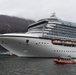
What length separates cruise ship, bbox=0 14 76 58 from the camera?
75.4 metres

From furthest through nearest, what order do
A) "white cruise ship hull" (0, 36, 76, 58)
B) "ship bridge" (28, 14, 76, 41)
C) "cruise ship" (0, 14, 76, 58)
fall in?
"ship bridge" (28, 14, 76, 41)
"cruise ship" (0, 14, 76, 58)
"white cruise ship hull" (0, 36, 76, 58)

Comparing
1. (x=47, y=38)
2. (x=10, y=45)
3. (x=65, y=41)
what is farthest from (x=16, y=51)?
(x=65, y=41)

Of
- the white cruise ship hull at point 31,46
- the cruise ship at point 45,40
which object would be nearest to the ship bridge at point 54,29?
the cruise ship at point 45,40

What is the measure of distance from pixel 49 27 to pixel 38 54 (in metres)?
10.4

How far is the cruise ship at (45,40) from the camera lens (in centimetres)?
7544

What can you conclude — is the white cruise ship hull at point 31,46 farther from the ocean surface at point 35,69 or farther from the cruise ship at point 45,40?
the ocean surface at point 35,69

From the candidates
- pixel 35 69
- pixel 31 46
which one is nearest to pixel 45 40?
pixel 31 46

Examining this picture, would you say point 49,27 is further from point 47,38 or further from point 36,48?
point 36,48

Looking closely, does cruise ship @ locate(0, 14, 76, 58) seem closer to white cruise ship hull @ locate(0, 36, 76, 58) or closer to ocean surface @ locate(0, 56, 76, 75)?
white cruise ship hull @ locate(0, 36, 76, 58)

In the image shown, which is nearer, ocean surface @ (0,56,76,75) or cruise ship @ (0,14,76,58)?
ocean surface @ (0,56,76,75)

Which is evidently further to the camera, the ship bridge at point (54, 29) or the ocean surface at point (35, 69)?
the ship bridge at point (54, 29)

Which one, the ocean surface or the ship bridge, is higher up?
the ship bridge

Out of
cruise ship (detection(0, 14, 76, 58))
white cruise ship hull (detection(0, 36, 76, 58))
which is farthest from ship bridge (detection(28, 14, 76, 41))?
white cruise ship hull (detection(0, 36, 76, 58))

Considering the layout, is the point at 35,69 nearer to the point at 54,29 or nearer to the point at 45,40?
the point at 45,40
